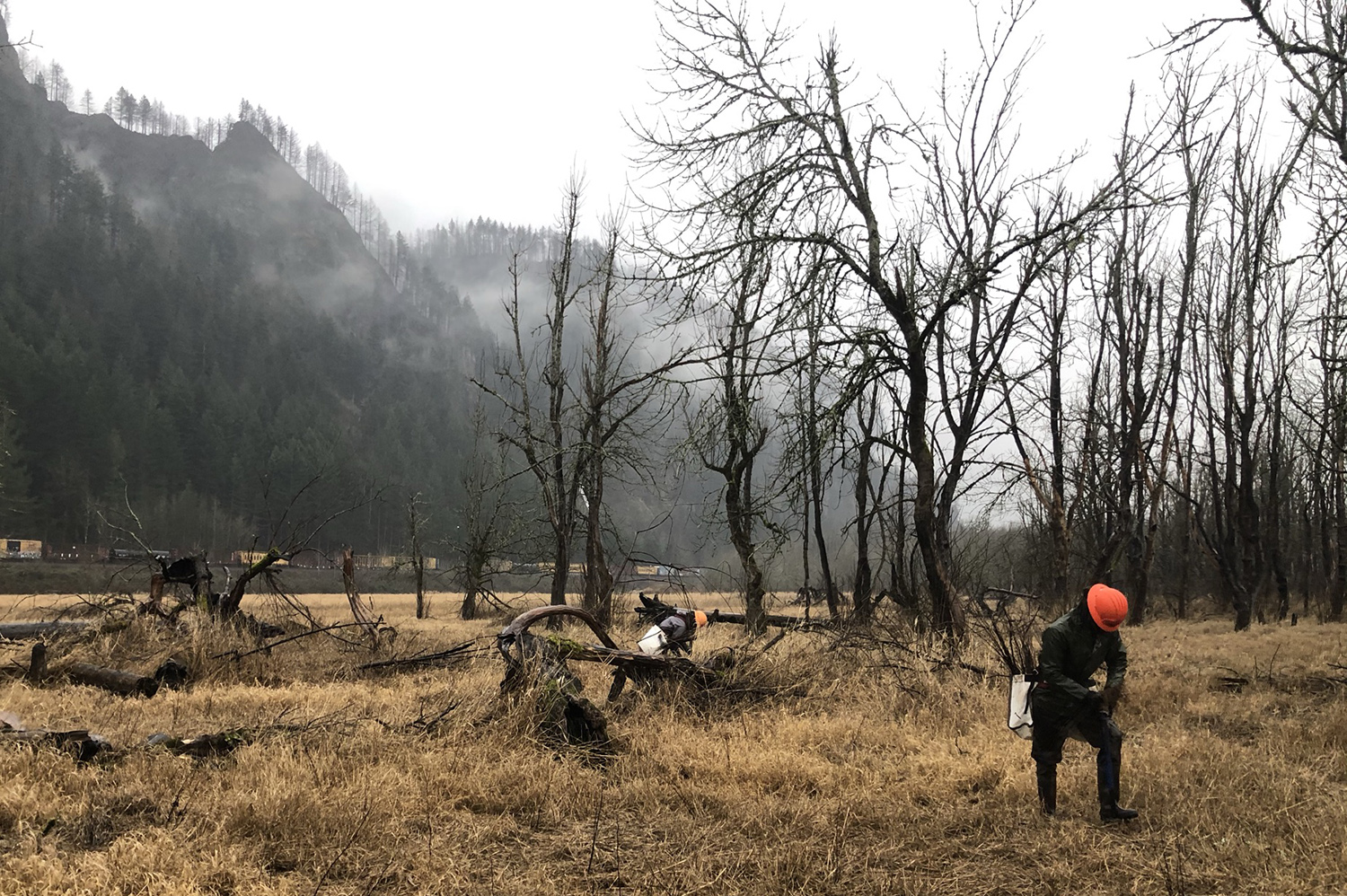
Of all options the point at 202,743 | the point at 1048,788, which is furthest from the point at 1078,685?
the point at 202,743

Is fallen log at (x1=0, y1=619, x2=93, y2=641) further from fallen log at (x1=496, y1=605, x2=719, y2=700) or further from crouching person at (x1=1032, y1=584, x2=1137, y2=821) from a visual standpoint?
crouching person at (x1=1032, y1=584, x2=1137, y2=821)

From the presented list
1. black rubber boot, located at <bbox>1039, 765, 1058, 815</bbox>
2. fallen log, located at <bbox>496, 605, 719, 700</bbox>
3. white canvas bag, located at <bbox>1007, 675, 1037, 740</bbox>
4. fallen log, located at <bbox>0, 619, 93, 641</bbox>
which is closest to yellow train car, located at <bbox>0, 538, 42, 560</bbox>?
fallen log, located at <bbox>0, 619, 93, 641</bbox>

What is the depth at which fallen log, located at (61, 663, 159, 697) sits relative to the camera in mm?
8016

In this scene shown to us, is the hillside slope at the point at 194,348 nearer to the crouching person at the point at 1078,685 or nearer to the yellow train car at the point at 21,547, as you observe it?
the yellow train car at the point at 21,547

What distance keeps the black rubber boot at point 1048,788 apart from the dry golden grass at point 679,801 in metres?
0.16

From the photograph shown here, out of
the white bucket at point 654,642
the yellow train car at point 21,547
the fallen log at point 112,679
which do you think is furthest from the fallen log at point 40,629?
the yellow train car at point 21,547

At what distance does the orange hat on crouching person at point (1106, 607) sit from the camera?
180 inches

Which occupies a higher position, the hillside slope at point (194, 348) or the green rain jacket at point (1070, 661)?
the hillside slope at point (194, 348)

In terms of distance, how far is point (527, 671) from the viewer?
20.9 feet

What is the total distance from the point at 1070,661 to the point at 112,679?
343 inches

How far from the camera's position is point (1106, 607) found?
4.60 meters

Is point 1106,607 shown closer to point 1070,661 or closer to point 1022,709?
point 1070,661

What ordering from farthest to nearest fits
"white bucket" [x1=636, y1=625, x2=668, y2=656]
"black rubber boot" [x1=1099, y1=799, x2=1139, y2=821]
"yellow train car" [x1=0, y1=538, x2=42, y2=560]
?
1. "yellow train car" [x1=0, y1=538, x2=42, y2=560]
2. "white bucket" [x1=636, y1=625, x2=668, y2=656]
3. "black rubber boot" [x1=1099, y1=799, x2=1139, y2=821]

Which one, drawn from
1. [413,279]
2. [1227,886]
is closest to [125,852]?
[1227,886]
